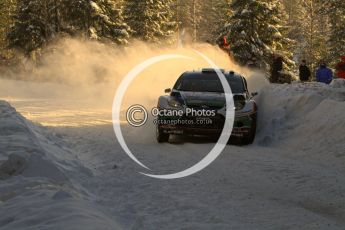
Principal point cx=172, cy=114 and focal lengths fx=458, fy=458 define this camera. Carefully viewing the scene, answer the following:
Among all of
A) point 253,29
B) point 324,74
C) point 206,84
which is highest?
point 253,29

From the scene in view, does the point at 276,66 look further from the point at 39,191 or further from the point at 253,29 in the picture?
the point at 39,191

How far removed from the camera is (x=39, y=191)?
17.5 feet

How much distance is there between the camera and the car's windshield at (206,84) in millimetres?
11000

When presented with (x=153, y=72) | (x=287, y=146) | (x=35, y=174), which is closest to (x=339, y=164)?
(x=287, y=146)

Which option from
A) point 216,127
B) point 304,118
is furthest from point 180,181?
point 304,118

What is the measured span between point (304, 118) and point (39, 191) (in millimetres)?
7435

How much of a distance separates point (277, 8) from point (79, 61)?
587 inches

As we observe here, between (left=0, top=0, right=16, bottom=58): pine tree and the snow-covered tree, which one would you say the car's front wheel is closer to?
the snow-covered tree

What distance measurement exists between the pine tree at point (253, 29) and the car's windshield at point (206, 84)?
1849 cm

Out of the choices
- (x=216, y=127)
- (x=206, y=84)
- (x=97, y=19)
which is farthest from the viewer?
(x=97, y=19)

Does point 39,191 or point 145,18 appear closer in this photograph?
point 39,191

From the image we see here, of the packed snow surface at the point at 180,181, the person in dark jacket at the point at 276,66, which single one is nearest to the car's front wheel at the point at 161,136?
the packed snow surface at the point at 180,181

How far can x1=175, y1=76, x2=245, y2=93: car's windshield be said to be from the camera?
36.1 feet

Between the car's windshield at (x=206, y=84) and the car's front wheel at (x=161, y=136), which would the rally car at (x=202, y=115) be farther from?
the car's windshield at (x=206, y=84)
